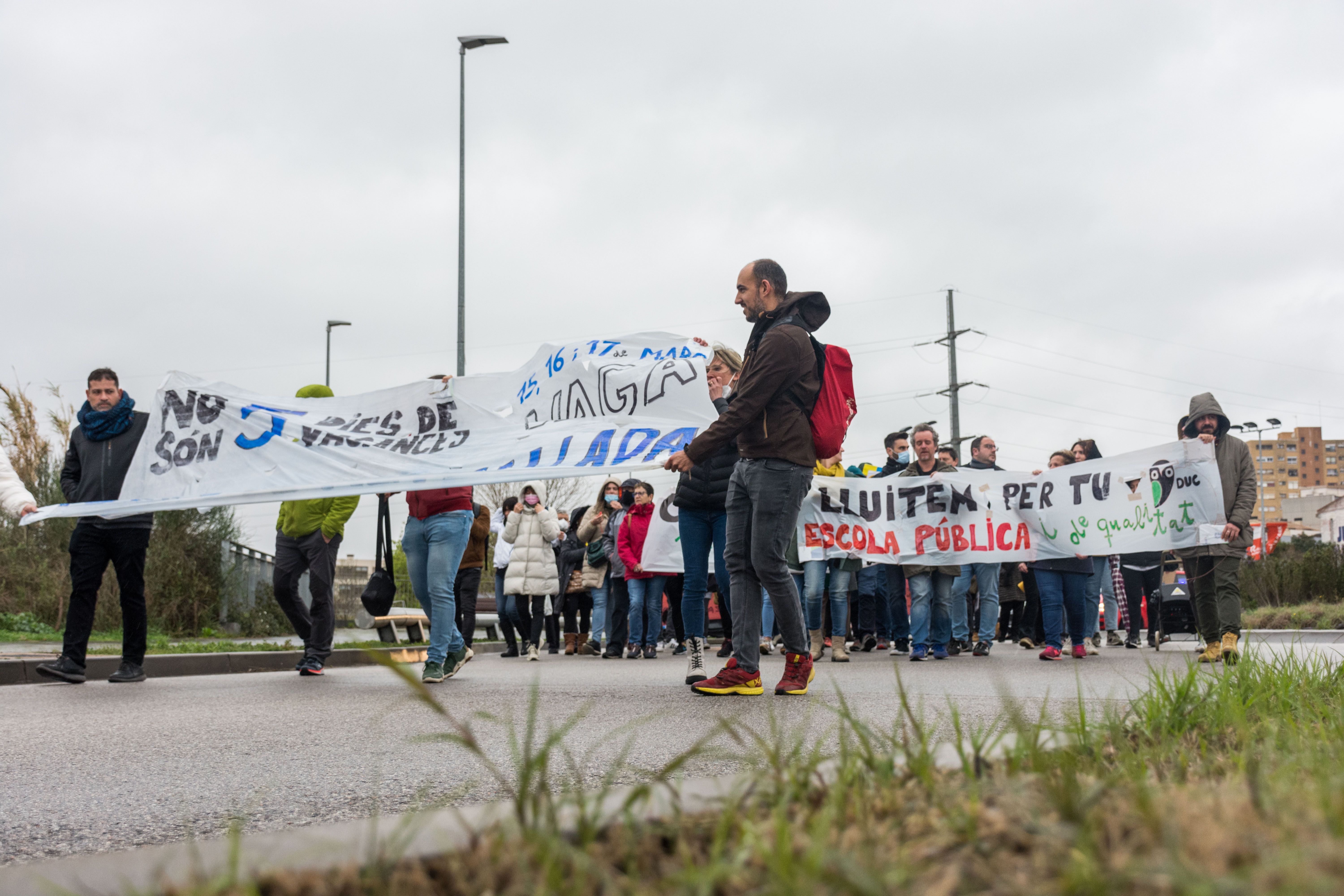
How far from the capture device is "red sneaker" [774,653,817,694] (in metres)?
6.27

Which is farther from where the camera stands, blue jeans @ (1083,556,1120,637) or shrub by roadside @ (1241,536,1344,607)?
shrub by roadside @ (1241,536,1344,607)

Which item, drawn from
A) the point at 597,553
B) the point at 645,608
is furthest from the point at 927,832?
the point at 597,553

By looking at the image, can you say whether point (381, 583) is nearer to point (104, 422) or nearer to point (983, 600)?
point (104, 422)

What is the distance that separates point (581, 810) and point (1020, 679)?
21.3 ft

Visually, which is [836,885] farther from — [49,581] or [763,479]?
[49,581]

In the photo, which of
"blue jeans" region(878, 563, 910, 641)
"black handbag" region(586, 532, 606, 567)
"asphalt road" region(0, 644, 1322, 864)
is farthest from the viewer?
"black handbag" region(586, 532, 606, 567)

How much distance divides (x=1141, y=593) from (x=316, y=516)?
10127mm

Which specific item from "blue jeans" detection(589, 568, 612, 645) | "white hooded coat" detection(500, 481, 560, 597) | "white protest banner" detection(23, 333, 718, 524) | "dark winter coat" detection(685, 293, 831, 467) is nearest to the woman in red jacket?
"white hooded coat" detection(500, 481, 560, 597)

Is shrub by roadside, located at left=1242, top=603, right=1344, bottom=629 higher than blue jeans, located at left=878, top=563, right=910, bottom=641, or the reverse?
blue jeans, located at left=878, top=563, right=910, bottom=641

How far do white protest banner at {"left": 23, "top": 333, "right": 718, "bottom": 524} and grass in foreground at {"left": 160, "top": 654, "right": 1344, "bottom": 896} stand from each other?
18.4 ft

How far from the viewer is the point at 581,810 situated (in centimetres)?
182

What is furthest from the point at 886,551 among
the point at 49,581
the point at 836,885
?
the point at 49,581

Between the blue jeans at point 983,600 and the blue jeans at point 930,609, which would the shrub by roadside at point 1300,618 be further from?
the blue jeans at point 930,609

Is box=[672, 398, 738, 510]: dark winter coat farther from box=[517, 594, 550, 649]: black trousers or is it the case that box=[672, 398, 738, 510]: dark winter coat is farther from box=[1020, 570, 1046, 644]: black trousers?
box=[1020, 570, 1046, 644]: black trousers
